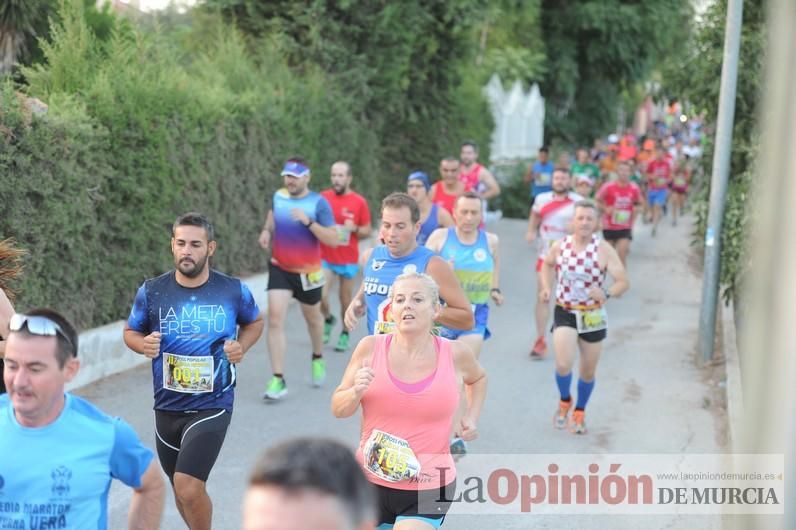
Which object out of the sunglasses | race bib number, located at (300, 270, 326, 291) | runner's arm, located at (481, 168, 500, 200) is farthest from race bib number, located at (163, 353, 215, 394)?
runner's arm, located at (481, 168, 500, 200)

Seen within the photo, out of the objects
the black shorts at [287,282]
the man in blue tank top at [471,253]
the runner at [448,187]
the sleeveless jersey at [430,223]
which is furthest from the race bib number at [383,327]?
the runner at [448,187]

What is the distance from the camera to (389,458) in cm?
491

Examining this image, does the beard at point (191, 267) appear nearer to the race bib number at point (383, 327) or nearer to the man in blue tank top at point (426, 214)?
the race bib number at point (383, 327)

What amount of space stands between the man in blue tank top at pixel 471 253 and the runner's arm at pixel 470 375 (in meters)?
3.52

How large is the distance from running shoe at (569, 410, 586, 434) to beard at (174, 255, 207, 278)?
4526 millimetres

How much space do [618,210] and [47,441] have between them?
570 inches

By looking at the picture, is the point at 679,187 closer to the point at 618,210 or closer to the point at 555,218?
the point at 618,210

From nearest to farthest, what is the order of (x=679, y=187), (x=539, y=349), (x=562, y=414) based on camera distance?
(x=562, y=414), (x=539, y=349), (x=679, y=187)

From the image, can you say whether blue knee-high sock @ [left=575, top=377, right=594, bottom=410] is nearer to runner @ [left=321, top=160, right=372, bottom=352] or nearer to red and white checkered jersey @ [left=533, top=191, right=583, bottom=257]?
runner @ [left=321, top=160, right=372, bottom=352]

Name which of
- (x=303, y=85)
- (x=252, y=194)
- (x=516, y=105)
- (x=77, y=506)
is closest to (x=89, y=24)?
(x=252, y=194)

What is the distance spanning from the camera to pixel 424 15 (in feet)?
66.4

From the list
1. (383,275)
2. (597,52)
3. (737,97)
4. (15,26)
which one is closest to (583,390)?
(383,275)

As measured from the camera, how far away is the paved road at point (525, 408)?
24.1 ft

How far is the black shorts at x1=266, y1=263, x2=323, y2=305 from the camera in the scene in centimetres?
1028
